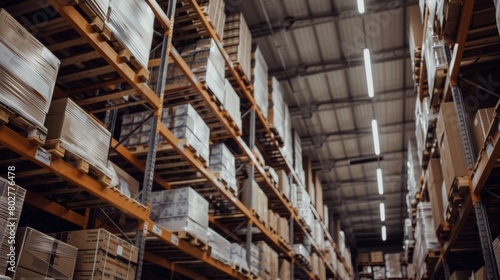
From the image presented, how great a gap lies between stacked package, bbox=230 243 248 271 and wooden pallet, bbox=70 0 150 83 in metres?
3.56

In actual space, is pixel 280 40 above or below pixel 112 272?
above

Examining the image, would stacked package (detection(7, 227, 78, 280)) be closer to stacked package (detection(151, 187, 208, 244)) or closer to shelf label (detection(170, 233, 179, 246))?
shelf label (detection(170, 233, 179, 246))

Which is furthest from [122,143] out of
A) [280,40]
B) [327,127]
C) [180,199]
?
[327,127]

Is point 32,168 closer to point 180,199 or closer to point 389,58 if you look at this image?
point 180,199

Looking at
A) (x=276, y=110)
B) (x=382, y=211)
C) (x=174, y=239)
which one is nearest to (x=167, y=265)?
(x=174, y=239)

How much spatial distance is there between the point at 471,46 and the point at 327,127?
8.78 meters

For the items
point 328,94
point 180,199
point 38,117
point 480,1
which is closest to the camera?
point 38,117

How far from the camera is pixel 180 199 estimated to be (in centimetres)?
598

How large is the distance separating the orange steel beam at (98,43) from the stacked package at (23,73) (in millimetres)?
384

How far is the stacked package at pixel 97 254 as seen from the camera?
4076 mm

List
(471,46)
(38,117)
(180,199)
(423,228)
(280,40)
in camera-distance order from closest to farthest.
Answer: (38,117), (471,46), (180,199), (423,228), (280,40)

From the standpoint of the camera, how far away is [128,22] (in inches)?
185

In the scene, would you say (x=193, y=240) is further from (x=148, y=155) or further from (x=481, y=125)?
(x=481, y=125)

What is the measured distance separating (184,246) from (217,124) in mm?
2424
